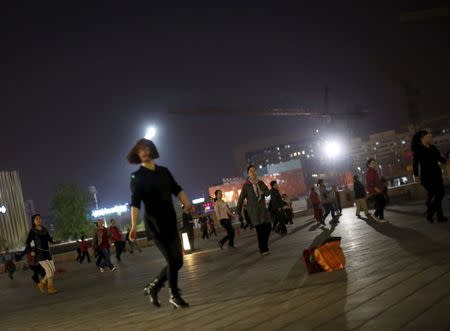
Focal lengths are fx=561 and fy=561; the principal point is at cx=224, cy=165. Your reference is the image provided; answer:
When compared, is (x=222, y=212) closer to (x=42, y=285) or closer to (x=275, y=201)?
(x=275, y=201)

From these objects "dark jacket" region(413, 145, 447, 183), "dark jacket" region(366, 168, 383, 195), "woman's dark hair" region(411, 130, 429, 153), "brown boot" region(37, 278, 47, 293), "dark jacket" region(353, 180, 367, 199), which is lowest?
"brown boot" region(37, 278, 47, 293)

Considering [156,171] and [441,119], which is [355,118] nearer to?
[441,119]

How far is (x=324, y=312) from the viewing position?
4.77 meters

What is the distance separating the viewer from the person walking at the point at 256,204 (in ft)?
37.9

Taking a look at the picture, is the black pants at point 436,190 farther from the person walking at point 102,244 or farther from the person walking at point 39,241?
the person walking at point 102,244

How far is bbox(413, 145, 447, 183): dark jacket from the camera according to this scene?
10836mm

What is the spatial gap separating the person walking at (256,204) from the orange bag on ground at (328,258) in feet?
13.7

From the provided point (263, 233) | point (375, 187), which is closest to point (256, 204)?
point (263, 233)

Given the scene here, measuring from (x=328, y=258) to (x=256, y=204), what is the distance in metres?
4.39

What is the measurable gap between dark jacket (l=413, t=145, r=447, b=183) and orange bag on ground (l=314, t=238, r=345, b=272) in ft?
13.9

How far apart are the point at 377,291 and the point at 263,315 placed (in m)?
1.11

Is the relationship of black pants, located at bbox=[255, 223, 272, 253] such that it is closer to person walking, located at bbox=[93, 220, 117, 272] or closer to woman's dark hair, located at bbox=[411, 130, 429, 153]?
woman's dark hair, located at bbox=[411, 130, 429, 153]

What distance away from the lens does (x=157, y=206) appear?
21.0 feet

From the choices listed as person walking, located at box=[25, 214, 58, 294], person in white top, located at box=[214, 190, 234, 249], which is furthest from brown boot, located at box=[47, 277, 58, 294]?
person in white top, located at box=[214, 190, 234, 249]
